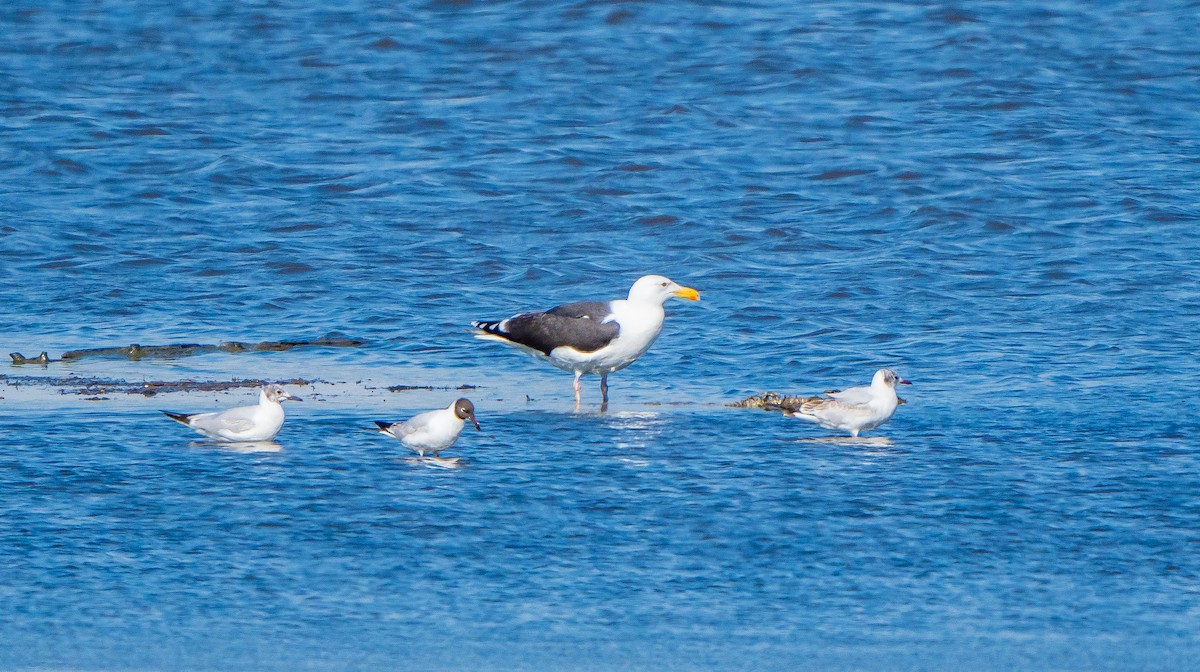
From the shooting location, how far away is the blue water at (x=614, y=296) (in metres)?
7.26

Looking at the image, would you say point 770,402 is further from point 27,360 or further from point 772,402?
point 27,360

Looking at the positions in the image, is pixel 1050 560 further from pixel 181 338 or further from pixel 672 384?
pixel 181 338

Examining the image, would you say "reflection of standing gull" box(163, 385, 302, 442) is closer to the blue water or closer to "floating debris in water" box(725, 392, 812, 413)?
the blue water

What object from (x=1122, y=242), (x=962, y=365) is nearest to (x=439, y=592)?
(x=962, y=365)

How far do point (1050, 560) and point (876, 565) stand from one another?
0.84m

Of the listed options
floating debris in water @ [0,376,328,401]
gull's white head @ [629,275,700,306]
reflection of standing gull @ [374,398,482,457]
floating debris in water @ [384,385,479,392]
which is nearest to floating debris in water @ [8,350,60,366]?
floating debris in water @ [0,376,328,401]

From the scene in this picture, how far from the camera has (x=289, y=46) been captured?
86.3 ft

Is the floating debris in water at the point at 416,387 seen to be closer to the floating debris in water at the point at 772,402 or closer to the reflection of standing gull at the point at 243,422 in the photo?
the reflection of standing gull at the point at 243,422

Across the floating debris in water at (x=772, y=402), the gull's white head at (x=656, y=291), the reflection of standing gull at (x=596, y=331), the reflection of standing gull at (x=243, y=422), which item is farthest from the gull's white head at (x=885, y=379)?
the reflection of standing gull at (x=243, y=422)

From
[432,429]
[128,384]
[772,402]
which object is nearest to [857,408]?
[772,402]

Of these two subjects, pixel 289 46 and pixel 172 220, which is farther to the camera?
pixel 289 46

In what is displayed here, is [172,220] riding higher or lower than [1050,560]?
higher

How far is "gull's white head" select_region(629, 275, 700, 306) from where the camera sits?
13031 mm

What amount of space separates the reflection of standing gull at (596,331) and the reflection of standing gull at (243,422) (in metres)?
2.76
